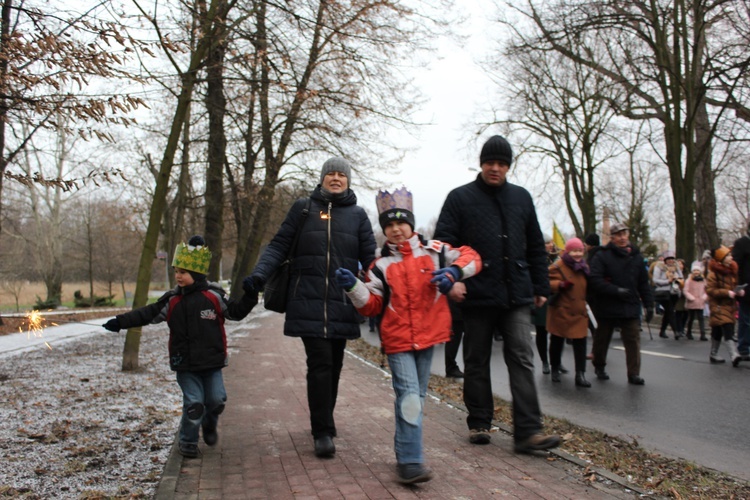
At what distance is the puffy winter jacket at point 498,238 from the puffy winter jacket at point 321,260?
27.2 inches

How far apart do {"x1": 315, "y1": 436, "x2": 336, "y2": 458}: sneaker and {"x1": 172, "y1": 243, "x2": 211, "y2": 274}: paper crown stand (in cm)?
152

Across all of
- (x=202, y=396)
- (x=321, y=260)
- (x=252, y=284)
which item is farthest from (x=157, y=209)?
(x=252, y=284)

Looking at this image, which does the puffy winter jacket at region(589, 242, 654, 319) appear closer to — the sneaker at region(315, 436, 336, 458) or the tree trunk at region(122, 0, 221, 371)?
the sneaker at region(315, 436, 336, 458)

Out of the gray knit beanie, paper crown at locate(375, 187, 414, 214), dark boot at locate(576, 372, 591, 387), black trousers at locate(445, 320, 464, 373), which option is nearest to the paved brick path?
paper crown at locate(375, 187, 414, 214)

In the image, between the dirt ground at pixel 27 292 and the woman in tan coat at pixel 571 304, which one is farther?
the dirt ground at pixel 27 292

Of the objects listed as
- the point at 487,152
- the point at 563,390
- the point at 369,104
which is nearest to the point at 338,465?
the point at 487,152

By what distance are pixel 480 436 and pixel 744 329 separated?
644cm

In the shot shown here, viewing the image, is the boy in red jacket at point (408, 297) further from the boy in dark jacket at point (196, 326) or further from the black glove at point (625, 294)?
the black glove at point (625, 294)

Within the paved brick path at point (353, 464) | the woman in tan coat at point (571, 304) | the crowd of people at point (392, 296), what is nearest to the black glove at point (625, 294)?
the woman in tan coat at point (571, 304)

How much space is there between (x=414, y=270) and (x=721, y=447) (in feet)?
10.2

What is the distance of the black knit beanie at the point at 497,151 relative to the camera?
16.8ft

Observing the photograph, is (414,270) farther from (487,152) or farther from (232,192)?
(232,192)

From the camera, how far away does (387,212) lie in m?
4.51

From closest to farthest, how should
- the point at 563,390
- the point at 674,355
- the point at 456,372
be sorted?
the point at 563,390
the point at 456,372
the point at 674,355
